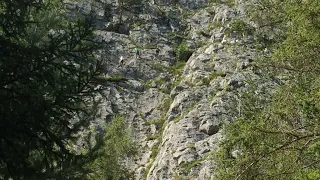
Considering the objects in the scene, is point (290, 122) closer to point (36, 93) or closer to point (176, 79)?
point (36, 93)

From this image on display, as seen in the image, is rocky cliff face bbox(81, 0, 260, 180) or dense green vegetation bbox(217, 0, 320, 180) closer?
dense green vegetation bbox(217, 0, 320, 180)

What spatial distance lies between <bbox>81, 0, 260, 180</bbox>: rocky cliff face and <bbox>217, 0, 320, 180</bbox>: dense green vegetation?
14.2 meters

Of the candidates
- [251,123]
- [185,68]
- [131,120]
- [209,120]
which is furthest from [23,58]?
[185,68]

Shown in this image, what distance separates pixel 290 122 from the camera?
9.90 meters

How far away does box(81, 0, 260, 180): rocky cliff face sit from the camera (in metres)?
34.0

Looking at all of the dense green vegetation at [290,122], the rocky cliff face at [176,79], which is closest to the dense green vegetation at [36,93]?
the dense green vegetation at [290,122]

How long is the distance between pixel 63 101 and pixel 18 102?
91cm

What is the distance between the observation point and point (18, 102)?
288 inches

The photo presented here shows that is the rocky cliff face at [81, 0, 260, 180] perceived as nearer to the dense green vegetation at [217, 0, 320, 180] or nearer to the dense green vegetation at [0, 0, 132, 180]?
the dense green vegetation at [217, 0, 320, 180]

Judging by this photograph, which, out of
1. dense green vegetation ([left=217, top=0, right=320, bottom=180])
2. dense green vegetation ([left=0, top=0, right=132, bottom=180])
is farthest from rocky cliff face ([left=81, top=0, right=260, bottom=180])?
dense green vegetation ([left=0, top=0, right=132, bottom=180])

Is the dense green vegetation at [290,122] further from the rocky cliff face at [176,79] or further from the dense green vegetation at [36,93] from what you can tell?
the rocky cliff face at [176,79]

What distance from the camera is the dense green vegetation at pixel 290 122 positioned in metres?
8.85

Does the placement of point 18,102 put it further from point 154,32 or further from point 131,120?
point 154,32

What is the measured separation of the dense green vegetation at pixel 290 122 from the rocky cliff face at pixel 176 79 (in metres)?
14.2
